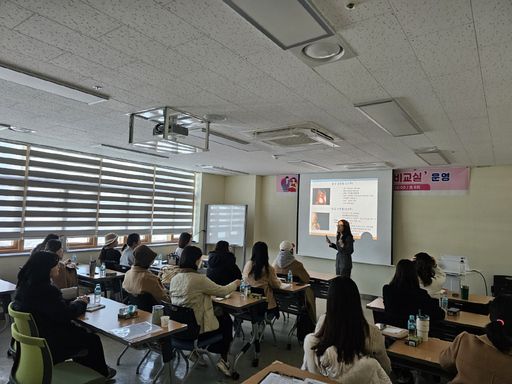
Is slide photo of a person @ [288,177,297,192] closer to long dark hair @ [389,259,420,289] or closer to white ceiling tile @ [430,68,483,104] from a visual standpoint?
long dark hair @ [389,259,420,289]

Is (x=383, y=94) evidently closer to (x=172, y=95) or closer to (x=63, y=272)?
(x=172, y=95)

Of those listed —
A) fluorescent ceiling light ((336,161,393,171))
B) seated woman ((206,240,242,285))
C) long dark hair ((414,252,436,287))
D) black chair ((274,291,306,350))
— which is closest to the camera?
long dark hair ((414,252,436,287))

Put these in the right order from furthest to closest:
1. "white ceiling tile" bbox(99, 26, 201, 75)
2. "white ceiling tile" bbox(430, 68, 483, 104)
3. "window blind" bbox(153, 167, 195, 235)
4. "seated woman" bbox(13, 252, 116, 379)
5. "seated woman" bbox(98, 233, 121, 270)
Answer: "window blind" bbox(153, 167, 195, 235)
"seated woman" bbox(98, 233, 121, 270)
"seated woman" bbox(13, 252, 116, 379)
"white ceiling tile" bbox(430, 68, 483, 104)
"white ceiling tile" bbox(99, 26, 201, 75)

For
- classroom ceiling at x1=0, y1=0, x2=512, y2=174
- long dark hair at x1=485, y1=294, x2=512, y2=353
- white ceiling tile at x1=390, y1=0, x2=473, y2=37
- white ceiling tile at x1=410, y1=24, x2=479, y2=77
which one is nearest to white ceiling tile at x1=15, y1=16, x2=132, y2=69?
classroom ceiling at x1=0, y1=0, x2=512, y2=174

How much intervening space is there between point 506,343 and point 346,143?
3.34 m

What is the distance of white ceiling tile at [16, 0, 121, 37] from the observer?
1.70m

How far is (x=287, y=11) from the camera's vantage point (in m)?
1.62

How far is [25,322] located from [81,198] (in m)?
4.48

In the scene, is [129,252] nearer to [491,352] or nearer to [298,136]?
[298,136]

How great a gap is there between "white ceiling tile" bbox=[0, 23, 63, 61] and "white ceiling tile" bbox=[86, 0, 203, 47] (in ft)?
2.28

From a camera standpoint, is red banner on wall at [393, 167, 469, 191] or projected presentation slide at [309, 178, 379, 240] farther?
projected presentation slide at [309, 178, 379, 240]

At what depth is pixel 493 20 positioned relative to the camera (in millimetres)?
1703

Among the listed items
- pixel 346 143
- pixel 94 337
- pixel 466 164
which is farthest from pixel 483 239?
pixel 94 337

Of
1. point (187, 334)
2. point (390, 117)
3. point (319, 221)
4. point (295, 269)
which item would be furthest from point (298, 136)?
point (319, 221)
